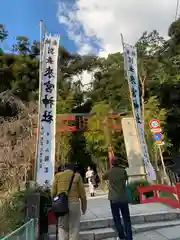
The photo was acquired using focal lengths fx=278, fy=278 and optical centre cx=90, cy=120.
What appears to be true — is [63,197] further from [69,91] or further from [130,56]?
[69,91]

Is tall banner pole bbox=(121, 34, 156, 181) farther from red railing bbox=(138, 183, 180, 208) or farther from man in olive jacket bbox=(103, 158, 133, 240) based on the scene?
man in olive jacket bbox=(103, 158, 133, 240)

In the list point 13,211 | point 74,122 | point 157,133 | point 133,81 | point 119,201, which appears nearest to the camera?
point 119,201

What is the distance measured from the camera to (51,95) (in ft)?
27.3

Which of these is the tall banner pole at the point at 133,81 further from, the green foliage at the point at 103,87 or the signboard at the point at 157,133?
the green foliage at the point at 103,87

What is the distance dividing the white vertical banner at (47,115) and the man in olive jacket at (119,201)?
9.36 ft

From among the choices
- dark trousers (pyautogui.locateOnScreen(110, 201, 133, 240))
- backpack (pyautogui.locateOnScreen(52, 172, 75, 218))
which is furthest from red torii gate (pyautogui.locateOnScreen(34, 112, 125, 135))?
backpack (pyautogui.locateOnScreen(52, 172, 75, 218))

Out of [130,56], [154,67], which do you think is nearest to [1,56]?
[154,67]

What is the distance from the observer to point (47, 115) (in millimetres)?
8047

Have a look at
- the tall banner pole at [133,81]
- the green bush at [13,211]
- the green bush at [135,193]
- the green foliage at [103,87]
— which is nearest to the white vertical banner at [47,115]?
the green bush at [13,211]

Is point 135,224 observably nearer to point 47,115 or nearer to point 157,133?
point 47,115

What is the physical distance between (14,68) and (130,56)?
13.7 m

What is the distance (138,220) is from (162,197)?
81.3 inches

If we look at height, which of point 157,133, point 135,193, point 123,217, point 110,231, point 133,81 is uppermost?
point 133,81

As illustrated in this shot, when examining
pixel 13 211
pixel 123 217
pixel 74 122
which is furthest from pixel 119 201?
pixel 74 122
